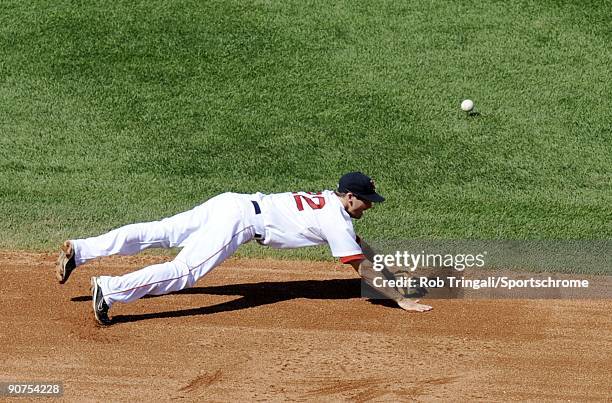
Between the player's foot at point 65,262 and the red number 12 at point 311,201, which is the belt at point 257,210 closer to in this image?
the red number 12 at point 311,201

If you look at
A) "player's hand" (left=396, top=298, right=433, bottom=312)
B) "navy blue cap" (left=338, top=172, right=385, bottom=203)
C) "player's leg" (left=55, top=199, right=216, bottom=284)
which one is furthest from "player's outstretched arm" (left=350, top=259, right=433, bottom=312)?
"player's leg" (left=55, top=199, right=216, bottom=284)

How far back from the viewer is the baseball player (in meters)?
7.71

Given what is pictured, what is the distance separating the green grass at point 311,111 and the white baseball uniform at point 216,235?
5.80 feet

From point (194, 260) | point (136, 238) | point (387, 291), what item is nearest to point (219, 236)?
point (194, 260)

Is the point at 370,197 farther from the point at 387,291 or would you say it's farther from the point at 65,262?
the point at 65,262

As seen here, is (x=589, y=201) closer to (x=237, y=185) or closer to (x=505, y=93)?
(x=505, y=93)

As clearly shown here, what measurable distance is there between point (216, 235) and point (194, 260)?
0.89 ft

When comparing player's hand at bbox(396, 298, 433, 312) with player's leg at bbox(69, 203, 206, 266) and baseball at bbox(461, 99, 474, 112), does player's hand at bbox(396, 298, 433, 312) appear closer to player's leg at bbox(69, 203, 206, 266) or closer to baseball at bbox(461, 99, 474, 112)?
player's leg at bbox(69, 203, 206, 266)

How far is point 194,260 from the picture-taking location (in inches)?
306

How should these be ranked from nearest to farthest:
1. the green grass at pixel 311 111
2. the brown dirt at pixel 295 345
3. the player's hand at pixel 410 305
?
1. the brown dirt at pixel 295 345
2. the player's hand at pixel 410 305
3. the green grass at pixel 311 111

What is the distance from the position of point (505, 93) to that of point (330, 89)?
7.68 ft

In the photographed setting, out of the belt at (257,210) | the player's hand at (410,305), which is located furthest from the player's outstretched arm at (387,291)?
the belt at (257,210)

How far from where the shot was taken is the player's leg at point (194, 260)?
7660 mm

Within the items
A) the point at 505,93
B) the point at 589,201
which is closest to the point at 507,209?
the point at 589,201
